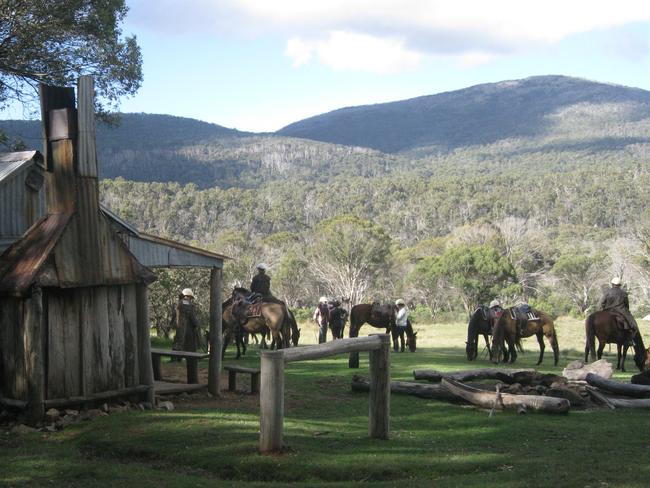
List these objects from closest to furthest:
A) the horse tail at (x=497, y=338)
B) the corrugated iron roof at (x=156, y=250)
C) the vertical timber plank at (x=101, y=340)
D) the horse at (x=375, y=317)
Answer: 1. the vertical timber plank at (x=101, y=340)
2. the corrugated iron roof at (x=156, y=250)
3. the horse tail at (x=497, y=338)
4. the horse at (x=375, y=317)

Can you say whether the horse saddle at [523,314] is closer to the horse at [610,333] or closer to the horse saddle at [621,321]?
the horse at [610,333]

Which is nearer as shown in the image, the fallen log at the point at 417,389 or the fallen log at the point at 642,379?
the fallen log at the point at 417,389

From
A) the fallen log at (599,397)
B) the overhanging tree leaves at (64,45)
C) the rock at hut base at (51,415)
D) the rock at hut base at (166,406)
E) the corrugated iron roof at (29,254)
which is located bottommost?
the fallen log at (599,397)

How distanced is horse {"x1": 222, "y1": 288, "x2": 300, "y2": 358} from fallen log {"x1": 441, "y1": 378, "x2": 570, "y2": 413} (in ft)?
29.5

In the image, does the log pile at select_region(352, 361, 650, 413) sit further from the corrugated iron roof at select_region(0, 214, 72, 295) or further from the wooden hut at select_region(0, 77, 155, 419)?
the corrugated iron roof at select_region(0, 214, 72, 295)

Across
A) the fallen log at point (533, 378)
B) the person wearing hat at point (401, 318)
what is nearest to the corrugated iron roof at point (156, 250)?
the fallen log at point (533, 378)

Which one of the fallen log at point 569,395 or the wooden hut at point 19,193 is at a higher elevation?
the wooden hut at point 19,193

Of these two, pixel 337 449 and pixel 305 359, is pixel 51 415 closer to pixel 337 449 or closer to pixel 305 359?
pixel 305 359

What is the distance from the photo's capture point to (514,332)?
21906 millimetres

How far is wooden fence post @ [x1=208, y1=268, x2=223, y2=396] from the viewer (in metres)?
14.6

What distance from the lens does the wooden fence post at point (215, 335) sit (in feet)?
47.8

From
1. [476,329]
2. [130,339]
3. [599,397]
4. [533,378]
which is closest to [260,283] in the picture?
[476,329]

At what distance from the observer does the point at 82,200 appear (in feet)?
39.7

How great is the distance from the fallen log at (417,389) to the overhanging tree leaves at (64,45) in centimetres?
1136
